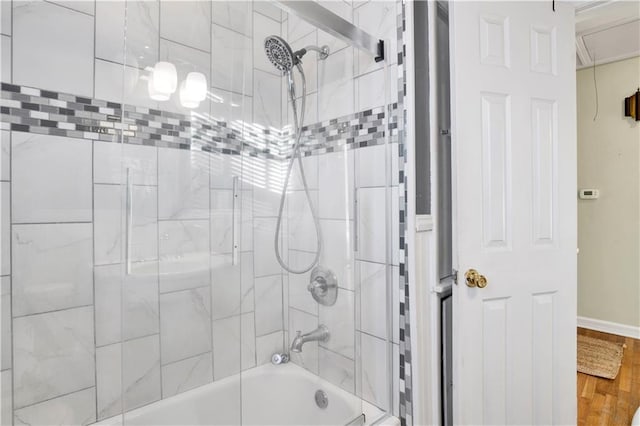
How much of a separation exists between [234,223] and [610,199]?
3.49m

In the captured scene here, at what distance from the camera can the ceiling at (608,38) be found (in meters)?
2.00

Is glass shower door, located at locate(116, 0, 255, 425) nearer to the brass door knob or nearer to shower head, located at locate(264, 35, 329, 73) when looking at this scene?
shower head, located at locate(264, 35, 329, 73)

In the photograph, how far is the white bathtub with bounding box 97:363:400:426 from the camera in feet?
3.90

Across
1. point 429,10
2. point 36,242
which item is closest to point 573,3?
point 429,10

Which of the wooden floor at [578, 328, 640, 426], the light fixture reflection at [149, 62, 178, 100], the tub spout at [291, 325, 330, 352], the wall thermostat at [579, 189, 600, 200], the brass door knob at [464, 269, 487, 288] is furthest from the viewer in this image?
the wall thermostat at [579, 189, 600, 200]

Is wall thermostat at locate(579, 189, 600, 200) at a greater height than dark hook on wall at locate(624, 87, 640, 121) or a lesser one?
lesser

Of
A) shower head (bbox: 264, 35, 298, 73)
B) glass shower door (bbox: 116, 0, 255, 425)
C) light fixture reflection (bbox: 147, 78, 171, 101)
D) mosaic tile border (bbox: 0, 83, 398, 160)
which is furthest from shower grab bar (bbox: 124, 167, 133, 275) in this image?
shower head (bbox: 264, 35, 298, 73)

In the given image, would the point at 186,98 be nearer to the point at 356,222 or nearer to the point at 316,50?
the point at 316,50

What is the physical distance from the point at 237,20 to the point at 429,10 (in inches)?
30.9

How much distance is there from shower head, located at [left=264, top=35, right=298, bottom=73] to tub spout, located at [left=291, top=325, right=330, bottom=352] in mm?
1052

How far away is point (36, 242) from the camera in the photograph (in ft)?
3.97

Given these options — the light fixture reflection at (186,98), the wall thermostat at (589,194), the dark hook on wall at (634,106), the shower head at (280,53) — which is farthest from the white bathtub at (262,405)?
the dark hook on wall at (634,106)

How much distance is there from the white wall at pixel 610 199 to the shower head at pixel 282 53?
3087 millimetres

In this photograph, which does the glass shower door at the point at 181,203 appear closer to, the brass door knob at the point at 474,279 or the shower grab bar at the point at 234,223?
the shower grab bar at the point at 234,223
